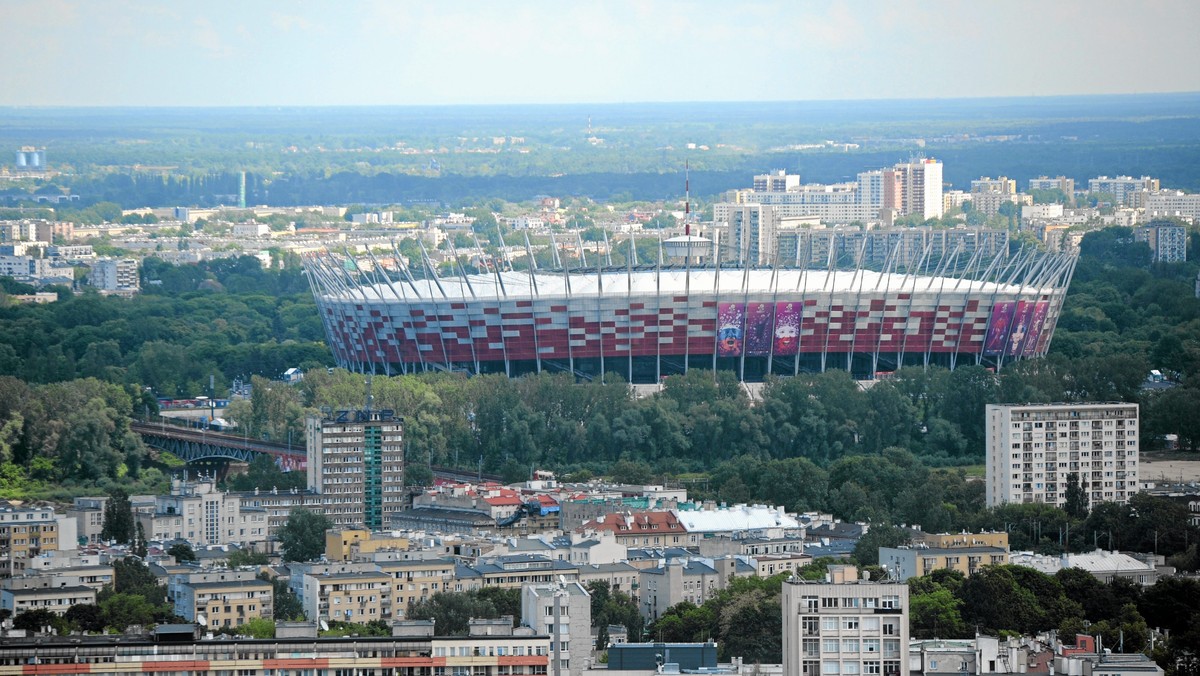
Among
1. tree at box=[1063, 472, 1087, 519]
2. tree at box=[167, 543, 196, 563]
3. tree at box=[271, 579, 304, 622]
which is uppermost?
tree at box=[271, 579, 304, 622]

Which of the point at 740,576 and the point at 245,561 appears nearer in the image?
the point at 740,576

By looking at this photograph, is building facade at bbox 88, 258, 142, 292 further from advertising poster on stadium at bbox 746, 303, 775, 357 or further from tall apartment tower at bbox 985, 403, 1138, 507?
tall apartment tower at bbox 985, 403, 1138, 507

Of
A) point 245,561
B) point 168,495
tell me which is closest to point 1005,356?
point 168,495

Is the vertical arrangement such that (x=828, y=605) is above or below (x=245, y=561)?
above

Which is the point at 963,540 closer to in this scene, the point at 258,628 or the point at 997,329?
the point at 258,628

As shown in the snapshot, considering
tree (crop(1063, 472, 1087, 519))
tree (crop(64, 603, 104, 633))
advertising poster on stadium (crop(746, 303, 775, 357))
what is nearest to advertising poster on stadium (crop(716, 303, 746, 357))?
advertising poster on stadium (crop(746, 303, 775, 357))

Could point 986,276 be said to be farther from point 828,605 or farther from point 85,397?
point 828,605

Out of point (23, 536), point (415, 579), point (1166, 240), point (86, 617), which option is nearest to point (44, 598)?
point (86, 617)
